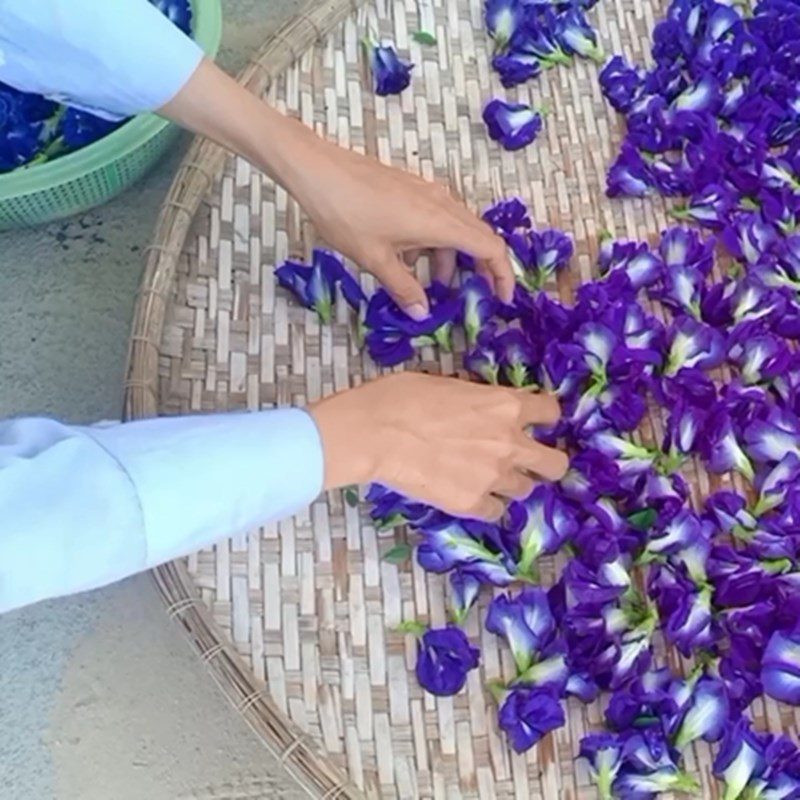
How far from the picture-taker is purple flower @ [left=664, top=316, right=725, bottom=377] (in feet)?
2.42

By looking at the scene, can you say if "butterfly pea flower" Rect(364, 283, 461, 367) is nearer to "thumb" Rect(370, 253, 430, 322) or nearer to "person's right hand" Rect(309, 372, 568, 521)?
"thumb" Rect(370, 253, 430, 322)

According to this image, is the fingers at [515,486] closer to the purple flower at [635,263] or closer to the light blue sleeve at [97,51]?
the purple flower at [635,263]

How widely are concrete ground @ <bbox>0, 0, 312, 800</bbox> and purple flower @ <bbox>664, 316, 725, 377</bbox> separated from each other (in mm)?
357

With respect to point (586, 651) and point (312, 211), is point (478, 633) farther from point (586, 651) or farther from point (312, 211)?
point (312, 211)

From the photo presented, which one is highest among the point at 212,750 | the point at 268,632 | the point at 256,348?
the point at 256,348

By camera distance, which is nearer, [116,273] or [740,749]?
[740,749]

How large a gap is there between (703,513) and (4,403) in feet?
1.65

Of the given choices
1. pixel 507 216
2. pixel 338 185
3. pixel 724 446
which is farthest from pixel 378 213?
pixel 724 446

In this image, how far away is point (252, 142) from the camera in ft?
2.27

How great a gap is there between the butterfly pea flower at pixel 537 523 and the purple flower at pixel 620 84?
1.02ft

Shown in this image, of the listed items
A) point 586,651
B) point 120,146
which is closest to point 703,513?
point 586,651

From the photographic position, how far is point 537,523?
2.24 feet

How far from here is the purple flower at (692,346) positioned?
74cm

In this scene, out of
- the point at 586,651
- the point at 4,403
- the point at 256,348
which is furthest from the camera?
the point at 4,403
